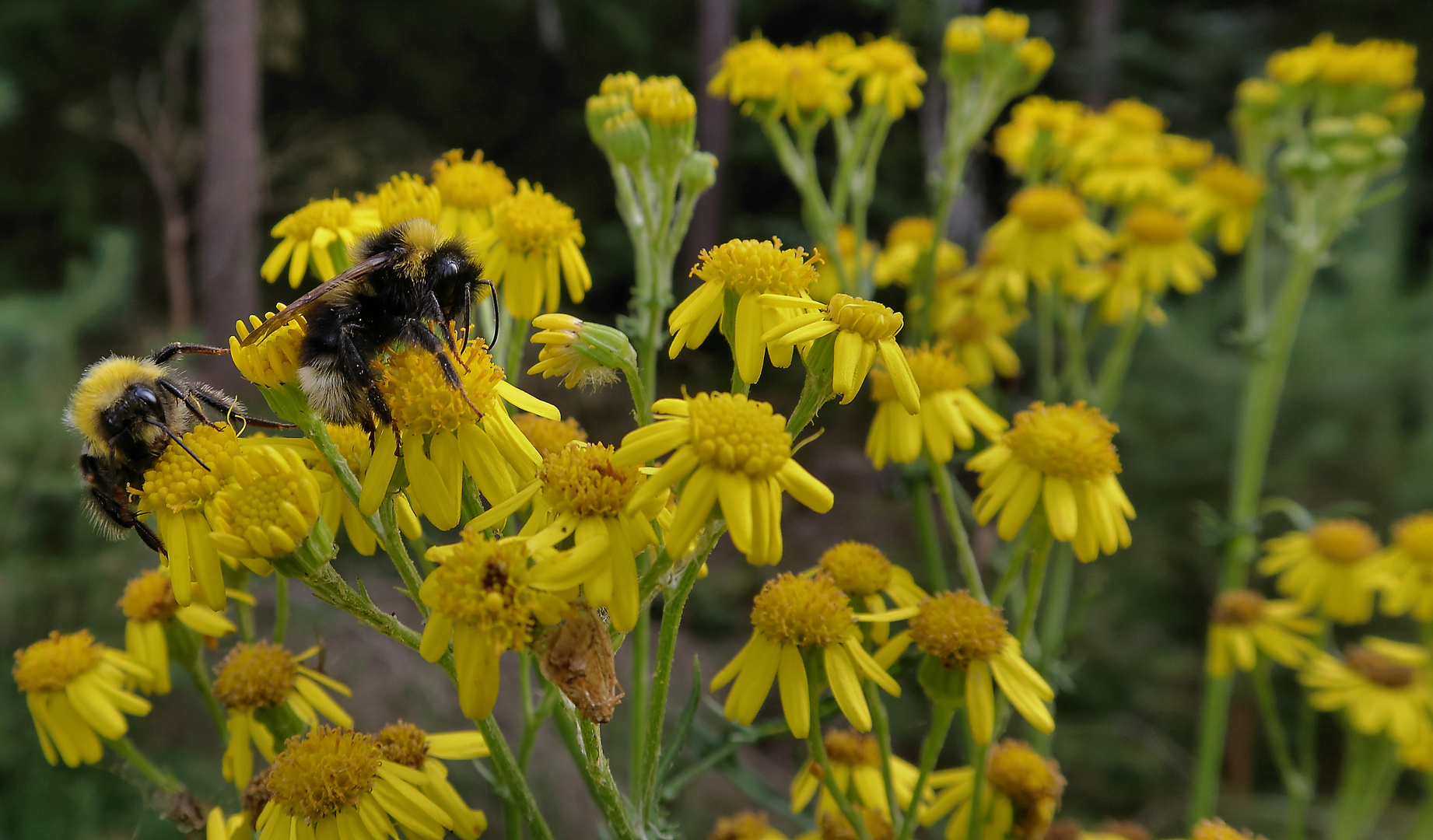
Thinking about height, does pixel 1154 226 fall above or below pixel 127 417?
above

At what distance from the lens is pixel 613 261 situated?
266 inches

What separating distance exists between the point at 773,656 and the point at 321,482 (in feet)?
2.07

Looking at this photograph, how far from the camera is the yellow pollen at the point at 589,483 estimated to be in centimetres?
93

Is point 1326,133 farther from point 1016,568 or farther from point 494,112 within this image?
point 494,112

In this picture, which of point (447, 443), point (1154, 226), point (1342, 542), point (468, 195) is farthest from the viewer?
point (1154, 226)

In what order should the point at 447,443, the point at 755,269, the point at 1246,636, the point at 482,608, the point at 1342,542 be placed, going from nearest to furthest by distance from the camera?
the point at 482,608, the point at 447,443, the point at 755,269, the point at 1246,636, the point at 1342,542

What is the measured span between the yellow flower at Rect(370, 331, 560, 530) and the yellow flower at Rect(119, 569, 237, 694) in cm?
61

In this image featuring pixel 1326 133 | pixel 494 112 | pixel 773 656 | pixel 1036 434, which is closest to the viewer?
pixel 773 656

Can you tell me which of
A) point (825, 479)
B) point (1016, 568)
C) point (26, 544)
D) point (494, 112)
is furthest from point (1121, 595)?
point (494, 112)

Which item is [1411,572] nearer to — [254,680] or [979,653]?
[979,653]

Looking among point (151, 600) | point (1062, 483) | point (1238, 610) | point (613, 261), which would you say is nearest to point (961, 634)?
point (1062, 483)

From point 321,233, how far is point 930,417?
3.43ft

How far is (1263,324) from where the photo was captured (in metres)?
2.50

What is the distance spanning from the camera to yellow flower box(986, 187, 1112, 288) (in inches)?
95.1
